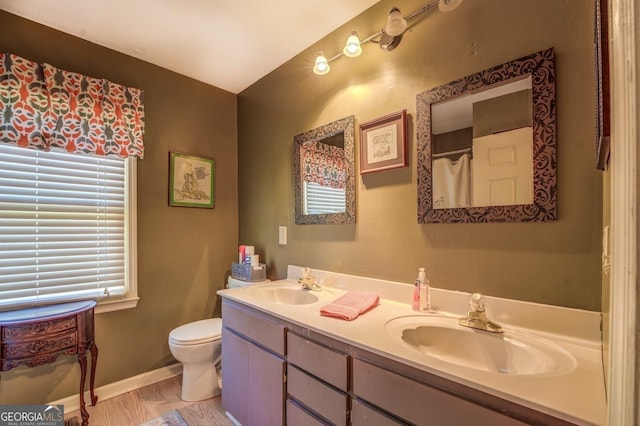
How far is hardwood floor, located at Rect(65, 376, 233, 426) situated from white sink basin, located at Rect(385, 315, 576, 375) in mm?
1330

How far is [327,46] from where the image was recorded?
1951mm

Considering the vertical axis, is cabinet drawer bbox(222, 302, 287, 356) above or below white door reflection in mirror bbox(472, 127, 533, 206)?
below

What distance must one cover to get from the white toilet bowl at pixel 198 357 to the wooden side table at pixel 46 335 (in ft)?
1.56

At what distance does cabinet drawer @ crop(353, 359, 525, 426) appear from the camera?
79 cm

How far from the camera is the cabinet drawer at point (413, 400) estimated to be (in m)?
0.79

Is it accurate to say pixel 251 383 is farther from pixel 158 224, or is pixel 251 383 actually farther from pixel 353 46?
pixel 353 46

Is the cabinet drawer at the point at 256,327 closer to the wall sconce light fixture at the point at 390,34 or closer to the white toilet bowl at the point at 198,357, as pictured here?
the white toilet bowl at the point at 198,357

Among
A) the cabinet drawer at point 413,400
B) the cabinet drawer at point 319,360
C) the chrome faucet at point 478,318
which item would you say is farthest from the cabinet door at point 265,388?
the chrome faucet at point 478,318

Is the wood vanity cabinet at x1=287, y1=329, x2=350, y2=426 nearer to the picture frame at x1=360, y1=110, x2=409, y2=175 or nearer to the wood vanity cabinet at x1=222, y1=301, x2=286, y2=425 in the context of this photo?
the wood vanity cabinet at x1=222, y1=301, x2=286, y2=425

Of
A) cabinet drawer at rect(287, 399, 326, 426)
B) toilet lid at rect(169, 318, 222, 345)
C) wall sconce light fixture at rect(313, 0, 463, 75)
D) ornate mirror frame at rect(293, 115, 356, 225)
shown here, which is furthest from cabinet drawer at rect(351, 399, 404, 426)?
wall sconce light fixture at rect(313, 0, 463, 75)

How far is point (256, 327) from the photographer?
154cm

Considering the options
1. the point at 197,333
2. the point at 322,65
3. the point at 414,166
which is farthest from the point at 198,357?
the point at 322,65

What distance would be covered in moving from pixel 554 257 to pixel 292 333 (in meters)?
1.09

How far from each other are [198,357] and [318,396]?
3.69ft
